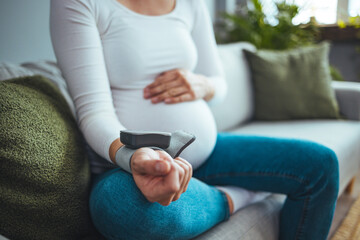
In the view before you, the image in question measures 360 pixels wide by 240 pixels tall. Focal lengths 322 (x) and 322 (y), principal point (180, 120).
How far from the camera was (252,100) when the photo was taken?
1.90 metres

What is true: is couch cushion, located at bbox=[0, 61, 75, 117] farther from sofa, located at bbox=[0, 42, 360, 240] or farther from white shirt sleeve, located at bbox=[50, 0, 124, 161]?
white shirt sleeve, located at bbox=[50, 0, 124, 161]

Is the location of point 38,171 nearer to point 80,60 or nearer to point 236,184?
point 80,60

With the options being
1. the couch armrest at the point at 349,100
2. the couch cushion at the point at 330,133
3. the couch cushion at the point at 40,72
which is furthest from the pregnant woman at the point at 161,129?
the couch armrest at the point at 349,100

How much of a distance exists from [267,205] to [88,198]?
0.54 m

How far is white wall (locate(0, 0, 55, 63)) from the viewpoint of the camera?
125 centimetres

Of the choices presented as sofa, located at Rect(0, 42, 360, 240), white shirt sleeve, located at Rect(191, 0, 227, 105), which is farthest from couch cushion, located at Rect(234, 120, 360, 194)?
white shirt sleeve, located at Rect(191, 0, 227, 105)

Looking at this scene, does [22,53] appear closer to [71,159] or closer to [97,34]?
[97,34]

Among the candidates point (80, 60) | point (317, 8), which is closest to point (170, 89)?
point (80, 60)

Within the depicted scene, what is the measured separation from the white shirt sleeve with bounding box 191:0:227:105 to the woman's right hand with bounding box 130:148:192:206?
573 millimetres

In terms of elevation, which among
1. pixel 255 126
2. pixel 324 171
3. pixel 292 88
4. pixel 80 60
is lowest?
pixel 255 126

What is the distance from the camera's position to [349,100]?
185 centimetres

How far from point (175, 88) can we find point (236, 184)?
1.09 feet

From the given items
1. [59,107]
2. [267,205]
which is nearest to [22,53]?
[59,107]

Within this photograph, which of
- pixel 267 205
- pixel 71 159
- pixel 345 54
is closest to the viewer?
pixel 71 159
